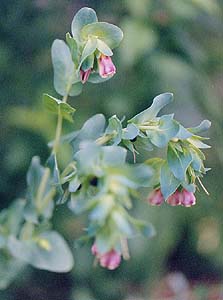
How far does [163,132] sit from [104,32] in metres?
0.14

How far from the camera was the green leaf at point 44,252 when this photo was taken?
1.01 metres

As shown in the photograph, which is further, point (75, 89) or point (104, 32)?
point (75, 89)

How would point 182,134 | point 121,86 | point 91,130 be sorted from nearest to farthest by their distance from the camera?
point 182,134 < point 91,130 < point 121,86

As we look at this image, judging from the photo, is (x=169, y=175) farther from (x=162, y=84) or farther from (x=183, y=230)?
(x=183, y=230)

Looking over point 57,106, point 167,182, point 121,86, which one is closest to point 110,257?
point 167,182

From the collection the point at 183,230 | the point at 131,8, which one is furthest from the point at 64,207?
the point at 131,8

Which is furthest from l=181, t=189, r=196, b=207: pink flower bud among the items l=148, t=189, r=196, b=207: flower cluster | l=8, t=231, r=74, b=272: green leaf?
l=8, t=231, r=74, b=272: green leaf

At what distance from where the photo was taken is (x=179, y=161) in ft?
2.66

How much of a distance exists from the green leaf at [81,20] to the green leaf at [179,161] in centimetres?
17

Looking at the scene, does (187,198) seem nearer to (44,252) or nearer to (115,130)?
(115,130)

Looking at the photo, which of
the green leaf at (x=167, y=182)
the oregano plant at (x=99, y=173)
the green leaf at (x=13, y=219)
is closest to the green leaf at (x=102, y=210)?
the oregano plant at (x=99, y=173)

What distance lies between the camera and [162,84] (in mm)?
1444

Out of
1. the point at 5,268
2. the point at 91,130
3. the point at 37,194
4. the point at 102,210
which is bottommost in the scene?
the point at 5,268

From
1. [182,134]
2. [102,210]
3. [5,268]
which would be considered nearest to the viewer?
[102,210]
